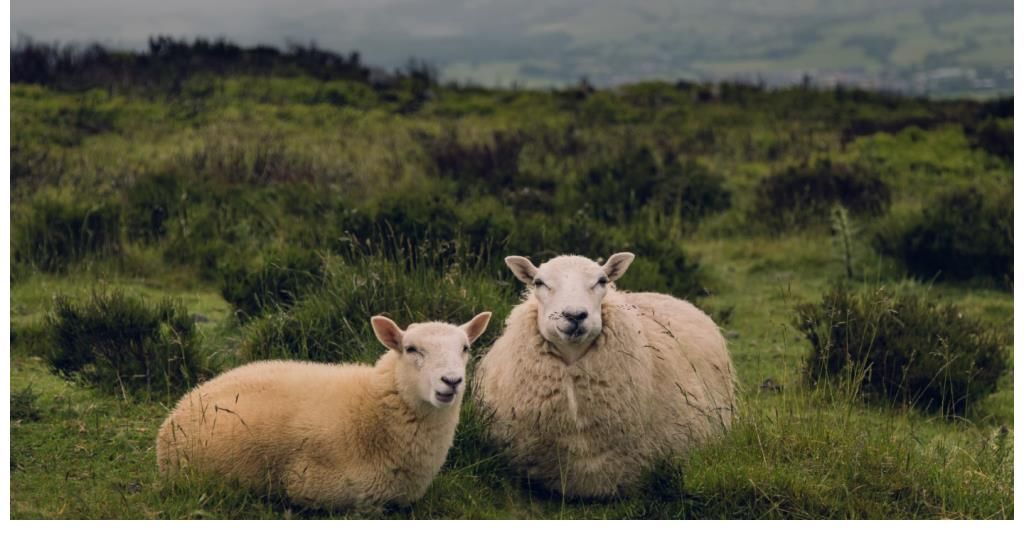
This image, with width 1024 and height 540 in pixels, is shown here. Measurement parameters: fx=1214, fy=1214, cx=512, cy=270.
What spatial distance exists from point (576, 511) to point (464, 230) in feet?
14.8

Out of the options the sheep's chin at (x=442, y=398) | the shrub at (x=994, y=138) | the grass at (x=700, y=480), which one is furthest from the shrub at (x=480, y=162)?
the sheep's chin at (x=442, y=398)

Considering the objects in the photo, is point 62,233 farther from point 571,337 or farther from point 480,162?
point 571,337

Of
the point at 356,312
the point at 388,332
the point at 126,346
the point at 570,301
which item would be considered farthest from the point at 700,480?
the point at 126,346

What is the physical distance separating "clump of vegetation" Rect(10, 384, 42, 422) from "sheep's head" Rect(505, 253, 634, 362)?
2882 millimetres

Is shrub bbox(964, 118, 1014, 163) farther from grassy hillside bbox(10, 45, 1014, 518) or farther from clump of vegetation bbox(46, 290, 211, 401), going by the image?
clump of vegetation bbox(46, 290, 211, 401)

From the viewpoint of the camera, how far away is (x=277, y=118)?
808 inches

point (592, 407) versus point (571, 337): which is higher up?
point (571, 337)

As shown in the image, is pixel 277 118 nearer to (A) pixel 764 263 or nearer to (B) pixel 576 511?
(A) pixel 764 263

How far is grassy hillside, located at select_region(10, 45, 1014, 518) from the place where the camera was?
555 centimetres

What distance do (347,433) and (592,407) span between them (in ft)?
3.96

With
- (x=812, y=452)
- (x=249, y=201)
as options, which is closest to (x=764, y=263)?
(x=249, y=201)

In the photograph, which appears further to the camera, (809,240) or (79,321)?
(809,240)

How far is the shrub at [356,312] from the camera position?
281 inches

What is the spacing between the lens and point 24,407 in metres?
6.57
